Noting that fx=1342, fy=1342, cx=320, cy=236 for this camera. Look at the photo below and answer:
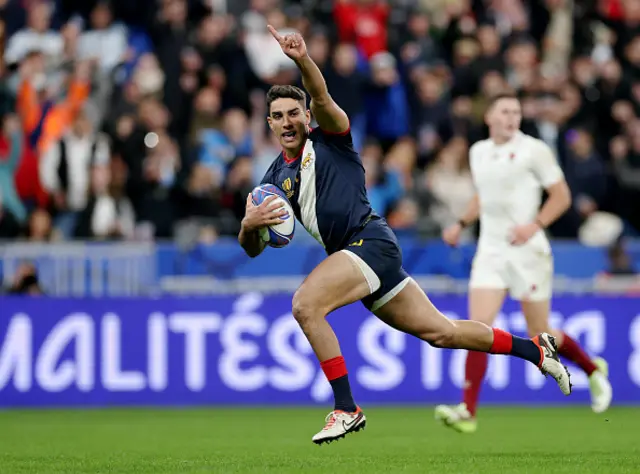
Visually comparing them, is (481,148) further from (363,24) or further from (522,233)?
(363,24)

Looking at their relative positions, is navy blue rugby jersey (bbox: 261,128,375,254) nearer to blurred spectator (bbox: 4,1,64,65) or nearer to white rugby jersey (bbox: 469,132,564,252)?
white rugby jersey (bbox: 469,132,564,252)

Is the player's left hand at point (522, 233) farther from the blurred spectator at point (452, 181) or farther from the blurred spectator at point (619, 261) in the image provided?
the blurred spectator at point (452, 181)

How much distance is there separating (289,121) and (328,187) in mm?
476

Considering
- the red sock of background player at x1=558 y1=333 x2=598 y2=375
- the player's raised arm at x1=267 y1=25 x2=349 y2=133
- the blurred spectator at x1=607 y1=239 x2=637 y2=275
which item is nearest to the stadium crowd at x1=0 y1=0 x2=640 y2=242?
the blurred spectator at x1=607 y1=239 x2=637 y2=275

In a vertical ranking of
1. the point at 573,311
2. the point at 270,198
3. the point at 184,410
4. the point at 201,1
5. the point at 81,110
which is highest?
the point at 201,1

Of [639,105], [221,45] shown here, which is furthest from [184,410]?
[639,105]

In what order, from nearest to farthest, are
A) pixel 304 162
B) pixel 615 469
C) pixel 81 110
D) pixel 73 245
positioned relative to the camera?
pixel 615 469
pixel 304 162
pixel 73 245
pixel 81 110

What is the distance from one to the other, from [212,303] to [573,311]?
3916 mm

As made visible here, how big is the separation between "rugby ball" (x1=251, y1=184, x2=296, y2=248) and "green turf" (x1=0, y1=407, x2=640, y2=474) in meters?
1.37

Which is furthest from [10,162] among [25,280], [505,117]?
[505,117]

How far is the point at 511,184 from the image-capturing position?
11039mm

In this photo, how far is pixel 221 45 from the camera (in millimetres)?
17328

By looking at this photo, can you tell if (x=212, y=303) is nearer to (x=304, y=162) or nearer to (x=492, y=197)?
(x=492, y=197)

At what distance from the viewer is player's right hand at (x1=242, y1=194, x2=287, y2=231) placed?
26.3 ft
